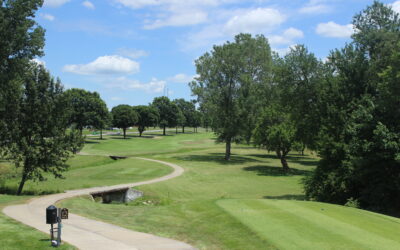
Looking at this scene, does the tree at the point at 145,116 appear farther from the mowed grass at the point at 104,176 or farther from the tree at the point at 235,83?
the mowed grass at the point at 104,176

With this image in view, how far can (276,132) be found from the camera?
5388 cm

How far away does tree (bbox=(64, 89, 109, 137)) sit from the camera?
9938 cm

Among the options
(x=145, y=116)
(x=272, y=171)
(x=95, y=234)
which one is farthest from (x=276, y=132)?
(x=145, y=116)

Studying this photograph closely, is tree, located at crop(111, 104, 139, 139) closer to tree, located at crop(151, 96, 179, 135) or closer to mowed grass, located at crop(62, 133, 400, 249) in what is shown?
tree, located at crop(151, 96, 179, 135)

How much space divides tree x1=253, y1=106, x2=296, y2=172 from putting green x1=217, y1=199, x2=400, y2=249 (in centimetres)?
3612

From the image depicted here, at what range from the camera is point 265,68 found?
60.5 m

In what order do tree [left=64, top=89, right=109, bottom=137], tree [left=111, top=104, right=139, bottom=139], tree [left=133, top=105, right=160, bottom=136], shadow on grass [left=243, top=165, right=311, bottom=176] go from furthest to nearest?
1. tree [left=133, top=105, right=160, bottom=136]
2. tree [left=111, top=104, right=139, bottom=139]
3. tree [left=64, top=89, right=109, bottom=137]
4. shadow on grass [left=243, top=165, right=311, bottom=176]

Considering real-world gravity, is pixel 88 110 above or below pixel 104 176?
above

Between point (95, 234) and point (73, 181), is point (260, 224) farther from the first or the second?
point (73, 181)

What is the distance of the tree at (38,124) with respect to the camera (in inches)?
1094

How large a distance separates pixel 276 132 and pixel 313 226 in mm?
41711

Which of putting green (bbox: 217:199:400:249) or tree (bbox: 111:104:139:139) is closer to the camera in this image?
putting green (bbox: 217:199:400:249)

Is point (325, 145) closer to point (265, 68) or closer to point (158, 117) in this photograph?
point (265, 68)

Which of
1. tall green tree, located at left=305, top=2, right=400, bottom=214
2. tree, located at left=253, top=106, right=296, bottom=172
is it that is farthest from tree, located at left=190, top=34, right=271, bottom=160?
tall green tree, located at left=305, top=2, right=400, bottom=214
